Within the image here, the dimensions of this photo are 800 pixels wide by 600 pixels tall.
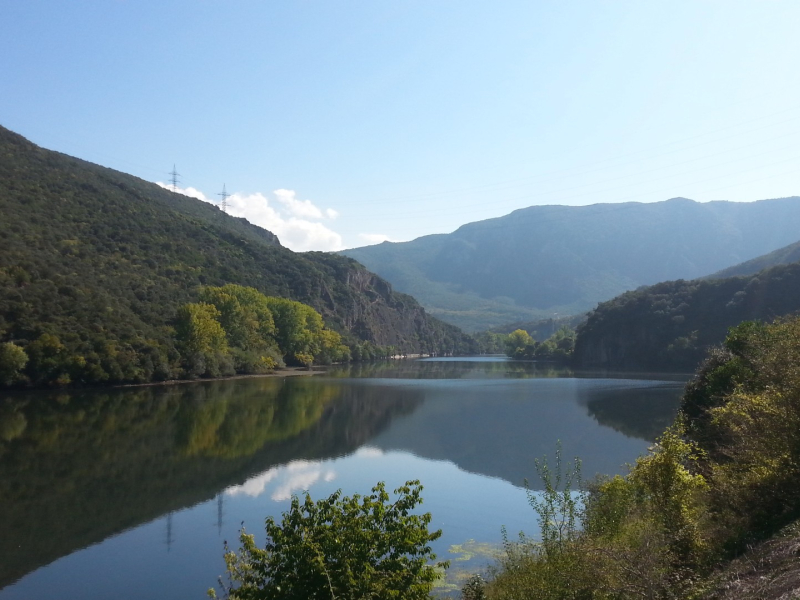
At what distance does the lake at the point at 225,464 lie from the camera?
16797mm

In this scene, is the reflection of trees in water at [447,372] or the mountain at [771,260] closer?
the reflection of trees in water at [447,372]

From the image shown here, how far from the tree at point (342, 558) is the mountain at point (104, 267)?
53.0m

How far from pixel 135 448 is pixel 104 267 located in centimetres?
4704

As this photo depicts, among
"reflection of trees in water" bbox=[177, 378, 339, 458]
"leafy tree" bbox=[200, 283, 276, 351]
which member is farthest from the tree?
"leafy tree" bbox=[200, 283, 276, 351]

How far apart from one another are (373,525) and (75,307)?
5901 centimetres

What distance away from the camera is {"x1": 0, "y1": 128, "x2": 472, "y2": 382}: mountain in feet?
184

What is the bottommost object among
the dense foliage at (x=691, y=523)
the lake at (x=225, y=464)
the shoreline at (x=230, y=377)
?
the lake at (x=225, y=464)

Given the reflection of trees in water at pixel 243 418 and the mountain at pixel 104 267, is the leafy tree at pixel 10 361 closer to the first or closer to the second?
the mountain at pixel 104 267

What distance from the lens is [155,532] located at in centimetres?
1927

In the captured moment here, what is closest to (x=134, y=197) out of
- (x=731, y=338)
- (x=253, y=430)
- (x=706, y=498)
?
(x=253, y=430)

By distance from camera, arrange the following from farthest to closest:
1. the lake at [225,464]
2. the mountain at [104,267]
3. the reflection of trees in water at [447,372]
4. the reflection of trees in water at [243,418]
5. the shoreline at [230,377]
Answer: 1. the reflection of trees in water at [447,372]
2. the shoreline at [230,377]
3. the mountain at [104,267]
4. the reflection of trees in water at [243,418]
5. the lake at [225,464]

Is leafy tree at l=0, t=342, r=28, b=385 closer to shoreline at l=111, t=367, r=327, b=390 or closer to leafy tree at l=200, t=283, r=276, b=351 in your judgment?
shoreline at l=111, t=367, r=327, b=390

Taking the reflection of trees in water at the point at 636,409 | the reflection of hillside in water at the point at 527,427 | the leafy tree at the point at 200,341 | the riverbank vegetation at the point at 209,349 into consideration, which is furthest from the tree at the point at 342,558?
the leafy tree at the point at 200,341

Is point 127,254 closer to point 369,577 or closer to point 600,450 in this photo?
point 600,450
